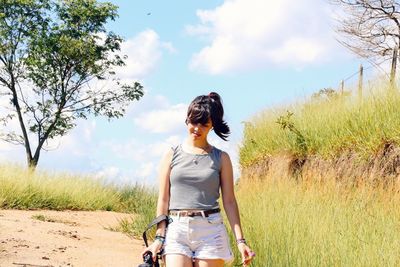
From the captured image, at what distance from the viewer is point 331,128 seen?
11594mm

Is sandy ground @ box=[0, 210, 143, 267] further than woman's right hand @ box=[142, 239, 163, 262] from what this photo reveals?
Yes

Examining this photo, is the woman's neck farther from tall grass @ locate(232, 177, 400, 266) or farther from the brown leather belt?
tall grass @ locate(232, 177, 400, 266)

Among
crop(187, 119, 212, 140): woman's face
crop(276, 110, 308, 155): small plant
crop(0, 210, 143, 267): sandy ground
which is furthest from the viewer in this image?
crop(276, 110, 308, 155): small plant

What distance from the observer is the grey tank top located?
3797 mm

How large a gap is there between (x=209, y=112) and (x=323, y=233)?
2813 millimetres

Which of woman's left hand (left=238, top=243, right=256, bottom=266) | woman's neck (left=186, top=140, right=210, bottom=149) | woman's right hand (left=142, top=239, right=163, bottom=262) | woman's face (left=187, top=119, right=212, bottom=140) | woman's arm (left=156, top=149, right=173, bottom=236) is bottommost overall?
woman's left hand (left=238, top=243, right=256, bottom=266)

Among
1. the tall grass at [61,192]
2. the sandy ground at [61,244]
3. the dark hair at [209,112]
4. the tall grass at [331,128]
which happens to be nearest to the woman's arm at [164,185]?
the dark hair at [209,112]

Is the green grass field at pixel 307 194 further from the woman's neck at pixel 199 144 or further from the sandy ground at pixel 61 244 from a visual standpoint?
the woman's neck at pixel 199 144

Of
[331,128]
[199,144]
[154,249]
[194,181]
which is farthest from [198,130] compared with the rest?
[331,128]

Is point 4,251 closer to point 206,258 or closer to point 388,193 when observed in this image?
point 206,258

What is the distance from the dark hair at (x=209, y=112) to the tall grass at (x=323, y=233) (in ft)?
5.54

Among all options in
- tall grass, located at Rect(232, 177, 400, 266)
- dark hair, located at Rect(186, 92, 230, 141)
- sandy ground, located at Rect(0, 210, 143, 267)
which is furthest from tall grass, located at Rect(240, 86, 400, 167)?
dark hair, located at Rect(186, 92, 230, 141)

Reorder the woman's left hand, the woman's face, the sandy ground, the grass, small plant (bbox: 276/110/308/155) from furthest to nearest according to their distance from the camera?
the grass → small plant (bbox: 276/110/308/155) → the sandy ground → the woman's face → the woman's left hand

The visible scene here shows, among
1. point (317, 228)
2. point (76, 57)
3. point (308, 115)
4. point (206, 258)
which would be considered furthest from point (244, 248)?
point (76, 57)
